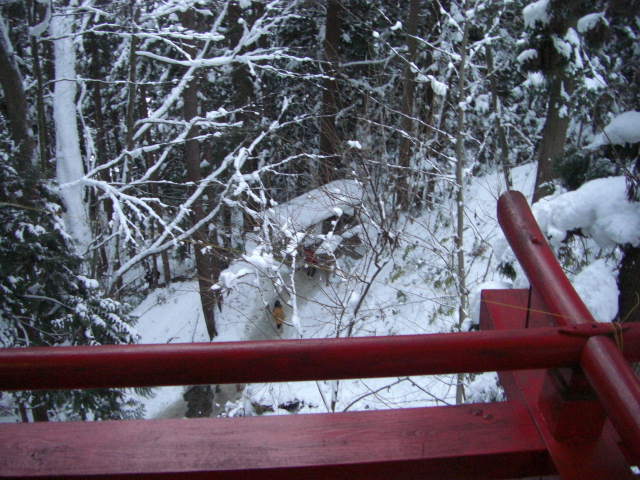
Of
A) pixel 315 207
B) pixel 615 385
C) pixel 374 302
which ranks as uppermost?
pixel 615 385

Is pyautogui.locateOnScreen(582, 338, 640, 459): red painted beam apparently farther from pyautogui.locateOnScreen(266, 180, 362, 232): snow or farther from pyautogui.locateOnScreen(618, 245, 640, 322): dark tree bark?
pyautogui.locateOnScreen(266, 180, 362, 232): snow

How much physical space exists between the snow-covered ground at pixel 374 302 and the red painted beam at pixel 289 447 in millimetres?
1430

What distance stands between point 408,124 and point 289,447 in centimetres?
869

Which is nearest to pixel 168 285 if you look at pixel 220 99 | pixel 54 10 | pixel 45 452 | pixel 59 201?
pixel 220 99

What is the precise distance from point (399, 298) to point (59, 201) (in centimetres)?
691

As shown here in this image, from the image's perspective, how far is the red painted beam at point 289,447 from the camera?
43.3 inches

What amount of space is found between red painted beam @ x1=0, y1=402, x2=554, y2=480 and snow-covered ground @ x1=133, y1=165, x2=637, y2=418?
1.43 m

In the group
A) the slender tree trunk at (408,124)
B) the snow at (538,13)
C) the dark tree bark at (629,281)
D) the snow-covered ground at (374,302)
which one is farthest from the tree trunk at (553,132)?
the dark tree bark at (629,281)

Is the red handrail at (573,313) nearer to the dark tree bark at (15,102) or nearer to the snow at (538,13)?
the snow at (538,13)

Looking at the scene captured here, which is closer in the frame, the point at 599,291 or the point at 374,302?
the point at 599,291

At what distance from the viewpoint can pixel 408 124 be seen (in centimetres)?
912

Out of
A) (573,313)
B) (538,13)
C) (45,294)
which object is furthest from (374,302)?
(573,313)

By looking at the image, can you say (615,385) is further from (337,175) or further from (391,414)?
(337,175)

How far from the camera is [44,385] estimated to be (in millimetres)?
879
